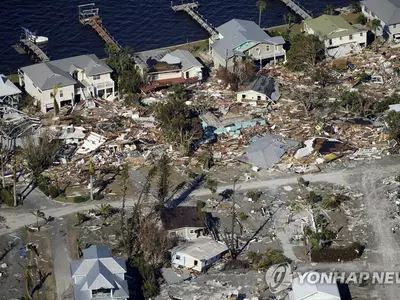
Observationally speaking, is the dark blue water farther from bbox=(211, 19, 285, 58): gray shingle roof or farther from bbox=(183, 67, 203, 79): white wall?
bbox=(183, 67, 203, 79): white wall

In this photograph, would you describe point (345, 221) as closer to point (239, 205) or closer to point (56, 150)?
point (239, 205)

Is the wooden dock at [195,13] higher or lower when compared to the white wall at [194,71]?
higher

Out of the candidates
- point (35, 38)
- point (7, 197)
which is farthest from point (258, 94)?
point (35, 38)

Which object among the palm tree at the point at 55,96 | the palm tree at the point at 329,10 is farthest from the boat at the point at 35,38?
the palm tree at the point at 329,10

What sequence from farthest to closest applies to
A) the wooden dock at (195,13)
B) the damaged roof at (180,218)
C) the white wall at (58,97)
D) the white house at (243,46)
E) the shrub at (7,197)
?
1. the wooden dock at (195,13)
2. the white house at (243,46)
3. the white wall at (58,97)
4. the shrub at (7,197)
5. the damaged roof at (180,218)

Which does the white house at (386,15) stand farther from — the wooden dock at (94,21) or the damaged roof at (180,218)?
the damaged roof at (180,218)

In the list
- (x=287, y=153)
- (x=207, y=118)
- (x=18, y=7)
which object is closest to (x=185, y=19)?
(x=18, y=7)

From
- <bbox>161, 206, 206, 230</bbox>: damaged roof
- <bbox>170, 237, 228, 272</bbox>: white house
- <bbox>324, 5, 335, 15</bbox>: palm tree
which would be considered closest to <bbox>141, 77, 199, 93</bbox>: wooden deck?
<bbox>161, 206, 206, 230</bbox>: damaged roof
